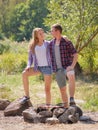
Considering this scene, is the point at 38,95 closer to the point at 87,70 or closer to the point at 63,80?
the point at 63,80

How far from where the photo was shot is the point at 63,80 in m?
6.98

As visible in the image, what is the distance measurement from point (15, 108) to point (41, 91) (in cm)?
404

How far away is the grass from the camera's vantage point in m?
8.93

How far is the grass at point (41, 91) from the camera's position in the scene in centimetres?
893

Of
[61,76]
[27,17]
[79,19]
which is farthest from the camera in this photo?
[27,17]

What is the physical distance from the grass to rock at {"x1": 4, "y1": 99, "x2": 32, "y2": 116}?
1.37m

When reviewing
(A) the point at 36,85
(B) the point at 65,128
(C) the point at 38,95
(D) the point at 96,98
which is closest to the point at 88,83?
(A) the point at 36,85

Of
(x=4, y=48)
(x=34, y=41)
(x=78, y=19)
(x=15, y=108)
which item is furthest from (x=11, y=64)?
(x=34, y=41)

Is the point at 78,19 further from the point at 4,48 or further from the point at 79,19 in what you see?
the point at 4,48

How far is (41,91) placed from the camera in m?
11.4

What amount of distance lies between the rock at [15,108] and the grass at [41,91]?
4.48ft

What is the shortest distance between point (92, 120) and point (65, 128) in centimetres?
78

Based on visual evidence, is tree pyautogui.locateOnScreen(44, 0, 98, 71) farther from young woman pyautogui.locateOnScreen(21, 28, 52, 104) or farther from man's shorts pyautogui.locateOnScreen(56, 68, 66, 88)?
man's shorts pyautogui.locateOnScreen(56, 68, 66, 88)

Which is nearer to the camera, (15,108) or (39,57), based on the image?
(39,57)
